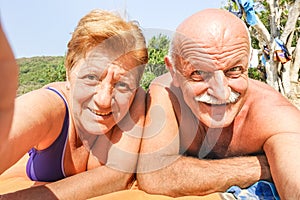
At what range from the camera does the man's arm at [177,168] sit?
7.04 feet

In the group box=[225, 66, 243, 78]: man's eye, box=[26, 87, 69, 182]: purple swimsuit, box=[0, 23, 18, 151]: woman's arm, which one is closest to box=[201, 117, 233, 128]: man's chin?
box=[225, 66, 243, 78]: man's eye

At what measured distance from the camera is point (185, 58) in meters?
2.47

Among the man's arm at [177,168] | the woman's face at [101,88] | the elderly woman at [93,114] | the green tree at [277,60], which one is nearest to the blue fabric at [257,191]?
the man's arm at [177,168]

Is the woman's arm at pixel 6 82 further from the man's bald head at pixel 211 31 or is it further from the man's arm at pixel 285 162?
the man's bald head at pixel 211 31

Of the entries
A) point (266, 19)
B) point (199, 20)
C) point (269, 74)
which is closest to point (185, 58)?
point (199, 20)

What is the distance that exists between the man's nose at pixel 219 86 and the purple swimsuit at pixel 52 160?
2.58ft

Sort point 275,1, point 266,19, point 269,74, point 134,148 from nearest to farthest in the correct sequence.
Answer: point 134,148
point 269,74
point 275,1
point 266,19

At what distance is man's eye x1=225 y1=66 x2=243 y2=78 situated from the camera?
7.50 feet

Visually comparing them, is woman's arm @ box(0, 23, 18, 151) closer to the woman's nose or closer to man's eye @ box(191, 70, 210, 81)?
the woman's nose

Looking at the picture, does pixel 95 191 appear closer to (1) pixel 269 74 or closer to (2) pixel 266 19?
(1) pixel 269 74

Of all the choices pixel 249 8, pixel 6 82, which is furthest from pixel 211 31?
pixel 249 8

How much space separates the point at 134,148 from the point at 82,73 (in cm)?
50

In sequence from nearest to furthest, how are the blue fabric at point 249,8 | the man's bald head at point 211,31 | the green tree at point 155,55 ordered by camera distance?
the man's bald head at point 211,31, the green tree at point 155,55, the blue fabric at point 249,8

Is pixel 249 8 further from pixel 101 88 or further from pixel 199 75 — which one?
pixel 101 88
